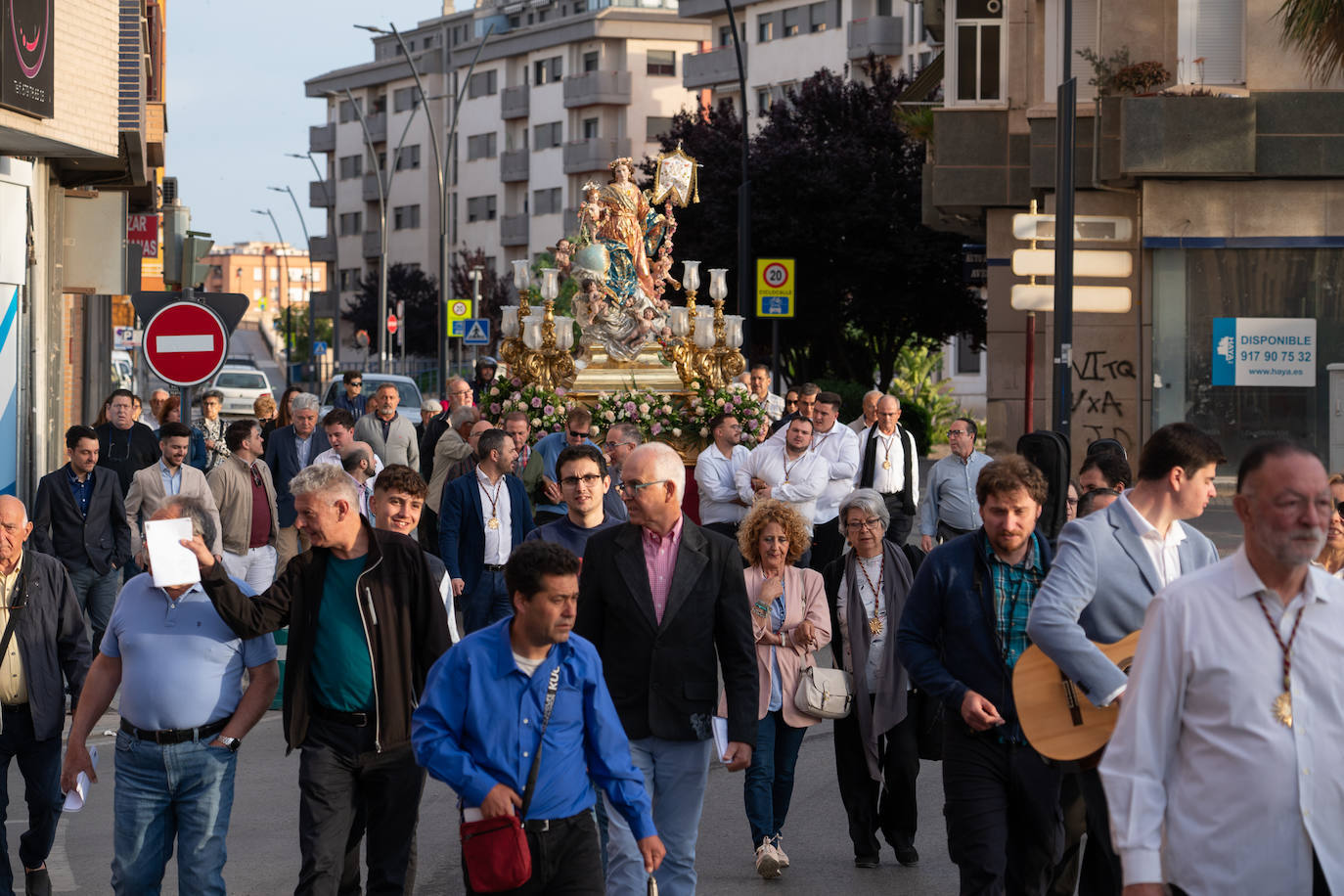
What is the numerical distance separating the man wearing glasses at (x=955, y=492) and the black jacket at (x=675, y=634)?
21.5 feet

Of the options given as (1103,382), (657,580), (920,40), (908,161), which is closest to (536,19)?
(920,40)

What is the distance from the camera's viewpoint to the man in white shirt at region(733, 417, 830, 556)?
13195 millimetres

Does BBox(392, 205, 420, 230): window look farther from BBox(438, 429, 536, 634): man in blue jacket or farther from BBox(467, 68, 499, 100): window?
BBox(438, 429, 536, 634): man in blue jacket

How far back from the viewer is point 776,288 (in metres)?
26.9

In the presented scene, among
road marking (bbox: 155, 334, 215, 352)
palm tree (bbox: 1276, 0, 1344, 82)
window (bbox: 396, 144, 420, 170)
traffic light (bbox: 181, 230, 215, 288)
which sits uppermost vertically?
window (bbox: 396, 144, 420, 170)

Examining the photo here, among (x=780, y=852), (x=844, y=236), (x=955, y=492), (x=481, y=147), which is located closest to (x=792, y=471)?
(x=955, y=492)

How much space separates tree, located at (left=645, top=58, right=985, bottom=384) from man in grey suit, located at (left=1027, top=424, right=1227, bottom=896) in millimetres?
36282

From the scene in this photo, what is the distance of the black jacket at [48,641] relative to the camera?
7.54 metres

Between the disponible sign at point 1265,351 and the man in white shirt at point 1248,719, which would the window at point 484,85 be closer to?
the disponible sign at point 1265,351

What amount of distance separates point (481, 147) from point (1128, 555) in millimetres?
91447

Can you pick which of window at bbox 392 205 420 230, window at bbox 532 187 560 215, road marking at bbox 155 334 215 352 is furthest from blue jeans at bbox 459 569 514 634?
window at bbox 392 205 420 230

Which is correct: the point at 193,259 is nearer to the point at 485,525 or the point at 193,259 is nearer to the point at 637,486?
the point at 485,525

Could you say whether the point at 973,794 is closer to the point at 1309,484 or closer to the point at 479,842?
the point at 479,842

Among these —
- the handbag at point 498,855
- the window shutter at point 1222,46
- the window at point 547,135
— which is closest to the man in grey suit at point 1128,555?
the handbag at point 498,855
